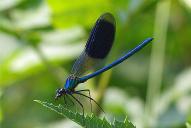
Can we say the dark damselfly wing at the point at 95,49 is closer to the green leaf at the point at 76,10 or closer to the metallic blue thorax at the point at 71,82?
the metallic blue thorax at the point at 71,82

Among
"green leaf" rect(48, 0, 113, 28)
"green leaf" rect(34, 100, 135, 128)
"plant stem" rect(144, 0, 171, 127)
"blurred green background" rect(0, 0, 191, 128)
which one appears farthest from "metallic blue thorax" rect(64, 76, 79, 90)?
"green leaf" rect(34, 100, 135, 128)

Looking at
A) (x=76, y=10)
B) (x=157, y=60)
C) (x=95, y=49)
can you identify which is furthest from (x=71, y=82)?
(x=157, y=60)

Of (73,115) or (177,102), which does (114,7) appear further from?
(73,115)

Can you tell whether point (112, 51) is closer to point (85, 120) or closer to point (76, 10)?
point (76, 10)

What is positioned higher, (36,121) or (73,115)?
(36,121)

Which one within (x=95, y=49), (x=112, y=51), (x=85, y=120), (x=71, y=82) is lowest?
(x=85, y=120)

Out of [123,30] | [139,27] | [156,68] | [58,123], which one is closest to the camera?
[123,30]

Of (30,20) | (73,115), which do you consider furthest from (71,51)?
(73,115)
